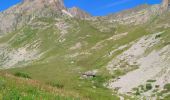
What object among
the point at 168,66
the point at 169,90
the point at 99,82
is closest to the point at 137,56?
the point at 99,82

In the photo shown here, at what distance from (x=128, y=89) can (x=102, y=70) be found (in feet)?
143

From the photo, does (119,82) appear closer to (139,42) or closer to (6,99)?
(139,42)

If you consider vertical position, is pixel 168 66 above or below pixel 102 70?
below

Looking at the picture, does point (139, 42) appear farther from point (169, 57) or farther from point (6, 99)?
point (6, 99)

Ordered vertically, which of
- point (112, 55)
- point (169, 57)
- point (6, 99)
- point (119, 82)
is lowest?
point (6, 99)

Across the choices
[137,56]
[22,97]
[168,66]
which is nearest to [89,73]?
[137,56]

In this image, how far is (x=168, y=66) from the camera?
104 metres

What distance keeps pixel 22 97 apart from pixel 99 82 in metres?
105

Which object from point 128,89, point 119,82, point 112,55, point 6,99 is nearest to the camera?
point 6,99

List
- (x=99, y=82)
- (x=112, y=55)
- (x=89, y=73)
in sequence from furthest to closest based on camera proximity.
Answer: (x=112, y=55) < (x=89, y=73) < (x=99, y=82)

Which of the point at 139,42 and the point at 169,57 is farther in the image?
the point at 139,42

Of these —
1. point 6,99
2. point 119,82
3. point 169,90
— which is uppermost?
point 119,82

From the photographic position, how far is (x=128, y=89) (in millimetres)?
98562

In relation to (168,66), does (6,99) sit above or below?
below
